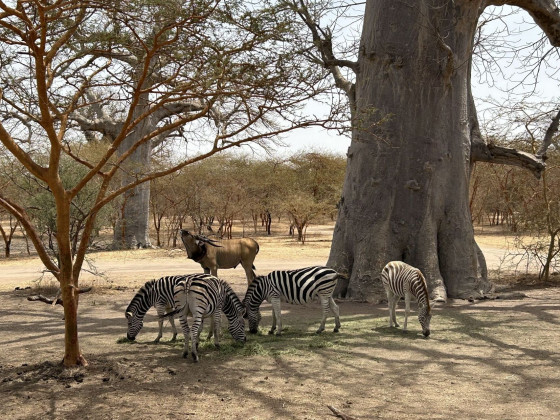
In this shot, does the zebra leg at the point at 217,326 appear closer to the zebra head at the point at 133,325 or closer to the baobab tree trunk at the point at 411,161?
the zebra head at the point at 133,325

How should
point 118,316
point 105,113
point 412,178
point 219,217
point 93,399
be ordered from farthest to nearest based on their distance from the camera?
point 219,217
point 105,113
point 412,178
point 118,316
point 93,399

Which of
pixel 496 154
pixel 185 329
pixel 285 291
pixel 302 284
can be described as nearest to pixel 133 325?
pixel 185 329

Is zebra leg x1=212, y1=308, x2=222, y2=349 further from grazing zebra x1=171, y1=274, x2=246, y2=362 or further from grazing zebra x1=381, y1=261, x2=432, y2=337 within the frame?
Result: grazing zebra x1=381, y1=261, x2=432, y2=337

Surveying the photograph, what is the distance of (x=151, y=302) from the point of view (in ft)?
25.6

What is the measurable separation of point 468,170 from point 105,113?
18.1m

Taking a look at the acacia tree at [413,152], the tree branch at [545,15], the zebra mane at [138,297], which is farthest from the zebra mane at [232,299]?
the tree branch at [545,15]

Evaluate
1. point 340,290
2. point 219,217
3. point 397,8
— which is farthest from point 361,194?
point 219,217

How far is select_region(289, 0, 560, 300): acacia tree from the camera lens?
437 inches

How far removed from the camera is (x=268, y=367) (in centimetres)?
657

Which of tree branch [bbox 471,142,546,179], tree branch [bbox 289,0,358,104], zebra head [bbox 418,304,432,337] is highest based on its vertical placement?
tree branch [bbox 289,0,358,104]

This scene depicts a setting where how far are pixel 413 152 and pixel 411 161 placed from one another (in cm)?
17

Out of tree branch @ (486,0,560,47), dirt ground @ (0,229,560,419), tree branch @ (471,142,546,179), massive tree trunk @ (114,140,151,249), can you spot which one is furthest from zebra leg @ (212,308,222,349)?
massive tree trunk @ (114,140,151,249)

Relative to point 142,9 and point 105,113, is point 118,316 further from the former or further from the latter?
point 105,113

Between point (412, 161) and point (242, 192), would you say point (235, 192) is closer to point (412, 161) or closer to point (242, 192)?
point (242, 192)
